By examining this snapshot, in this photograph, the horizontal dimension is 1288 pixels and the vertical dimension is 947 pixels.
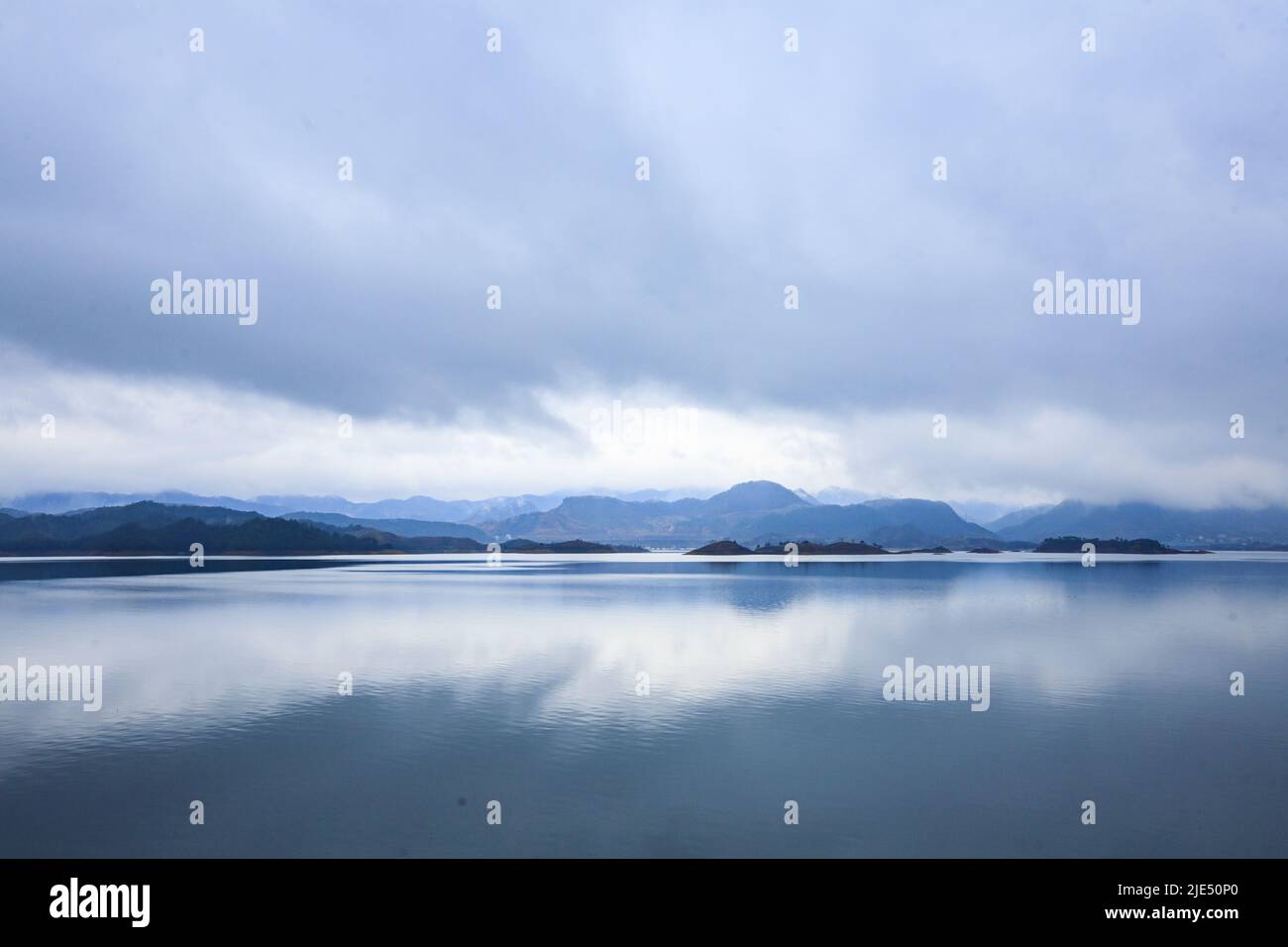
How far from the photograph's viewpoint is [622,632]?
4653 centimetres

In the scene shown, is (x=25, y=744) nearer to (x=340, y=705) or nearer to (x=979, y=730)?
(x=340, y=705)

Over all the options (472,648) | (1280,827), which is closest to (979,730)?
(1280,827)

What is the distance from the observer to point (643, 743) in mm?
22906

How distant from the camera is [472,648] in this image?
40.9 meters

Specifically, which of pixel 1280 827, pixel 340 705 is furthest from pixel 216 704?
pixel 1280 827

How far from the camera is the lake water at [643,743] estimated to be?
16328mm

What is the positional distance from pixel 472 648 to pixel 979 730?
84.3 ft

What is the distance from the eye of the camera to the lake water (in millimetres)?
16328
